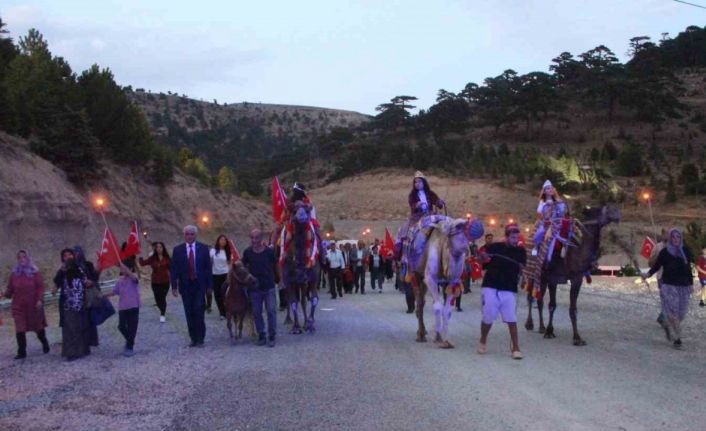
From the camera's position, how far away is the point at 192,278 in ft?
42.5

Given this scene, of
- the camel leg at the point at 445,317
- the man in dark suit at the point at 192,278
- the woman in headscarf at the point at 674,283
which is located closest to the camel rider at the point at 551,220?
the woman in headscarf at the point at 674,283

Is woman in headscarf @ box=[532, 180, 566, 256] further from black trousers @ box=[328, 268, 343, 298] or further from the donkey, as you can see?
black trousers @ box=[328, 268, 343, 298]

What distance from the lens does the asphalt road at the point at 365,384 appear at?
7492 millimetres

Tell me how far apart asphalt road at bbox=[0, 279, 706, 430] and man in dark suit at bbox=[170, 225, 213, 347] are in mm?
592

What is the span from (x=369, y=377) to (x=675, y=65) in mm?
131570

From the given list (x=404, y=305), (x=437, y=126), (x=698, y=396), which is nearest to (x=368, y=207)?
(x=437, y=126)

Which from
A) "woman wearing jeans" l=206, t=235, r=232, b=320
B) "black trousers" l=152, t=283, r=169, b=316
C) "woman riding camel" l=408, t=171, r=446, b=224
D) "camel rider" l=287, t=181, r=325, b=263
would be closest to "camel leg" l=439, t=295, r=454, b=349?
"woman riding camel" l=408, t=171, r=446, b=224

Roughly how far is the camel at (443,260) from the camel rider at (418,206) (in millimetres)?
860

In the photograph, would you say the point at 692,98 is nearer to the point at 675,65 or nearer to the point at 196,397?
the point at 675,65

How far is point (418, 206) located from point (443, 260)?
6.04 feet

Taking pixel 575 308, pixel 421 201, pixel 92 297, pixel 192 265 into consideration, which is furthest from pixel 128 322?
pixel 575 308

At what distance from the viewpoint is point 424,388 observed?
877 cm

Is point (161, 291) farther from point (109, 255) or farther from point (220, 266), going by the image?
point (109, 255)

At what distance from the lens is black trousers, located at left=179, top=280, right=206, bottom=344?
13023 millimetres
